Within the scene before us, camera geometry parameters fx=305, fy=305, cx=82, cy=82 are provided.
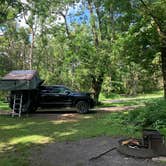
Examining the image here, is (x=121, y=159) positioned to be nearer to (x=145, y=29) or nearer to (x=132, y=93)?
(x=145, y=29)

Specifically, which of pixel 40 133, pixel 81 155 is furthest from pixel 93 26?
pixel 81 155

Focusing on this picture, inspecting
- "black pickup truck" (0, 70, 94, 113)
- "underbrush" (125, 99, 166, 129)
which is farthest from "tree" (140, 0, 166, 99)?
"underbrush" (125, 99, 166, 129)

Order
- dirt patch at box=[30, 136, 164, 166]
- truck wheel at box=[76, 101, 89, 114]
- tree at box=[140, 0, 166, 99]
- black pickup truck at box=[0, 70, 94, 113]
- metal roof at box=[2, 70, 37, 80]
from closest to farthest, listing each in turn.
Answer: dirt patch at box=[30, 136, 164, 166] → metal roof at box=[2, 70, 37, 80] → tree at box=[140, 0, 166, 99] → black pickup truck at box=[0, 70, 94, 113] → truck wheel at box=[76, 101, 89, 114]

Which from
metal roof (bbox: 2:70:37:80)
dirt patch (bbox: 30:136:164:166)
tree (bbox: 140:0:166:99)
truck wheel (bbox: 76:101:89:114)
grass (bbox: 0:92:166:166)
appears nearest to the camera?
dirt patch (bbox: 30:136:164:166)

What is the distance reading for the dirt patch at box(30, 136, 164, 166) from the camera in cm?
688

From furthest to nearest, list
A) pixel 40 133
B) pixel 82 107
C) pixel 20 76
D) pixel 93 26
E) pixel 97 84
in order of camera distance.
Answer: pixel 93 26, pixel 97 84, pixel 82 107, pixel 20 76, pixel 40 133

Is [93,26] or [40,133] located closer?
[40,133]

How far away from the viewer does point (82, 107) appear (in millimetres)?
17828

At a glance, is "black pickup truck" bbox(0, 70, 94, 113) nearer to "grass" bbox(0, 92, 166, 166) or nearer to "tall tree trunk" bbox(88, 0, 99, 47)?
"grass" bbox(0, 92, 166, 166)

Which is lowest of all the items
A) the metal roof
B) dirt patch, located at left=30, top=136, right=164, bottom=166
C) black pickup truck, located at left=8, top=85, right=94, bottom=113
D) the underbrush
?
dirt patch, located at left=30, top=136, right=164, bottom=166

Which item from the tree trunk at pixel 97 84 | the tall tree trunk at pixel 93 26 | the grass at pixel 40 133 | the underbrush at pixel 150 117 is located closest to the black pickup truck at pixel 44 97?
the grass at pixel 40 133

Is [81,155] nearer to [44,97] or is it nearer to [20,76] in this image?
[20,76]

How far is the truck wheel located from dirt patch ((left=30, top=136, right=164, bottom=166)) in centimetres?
833

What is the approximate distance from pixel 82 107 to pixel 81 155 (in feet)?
33.5
